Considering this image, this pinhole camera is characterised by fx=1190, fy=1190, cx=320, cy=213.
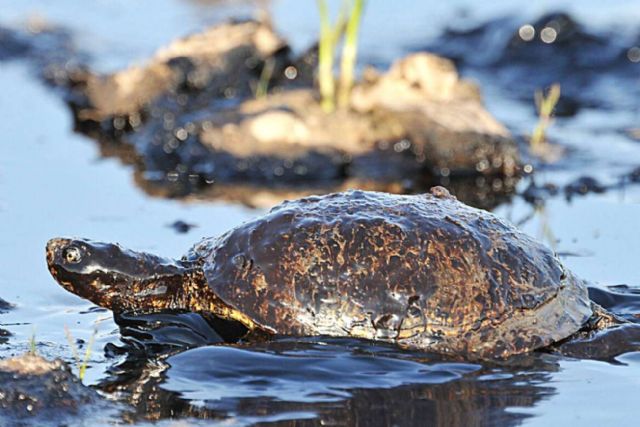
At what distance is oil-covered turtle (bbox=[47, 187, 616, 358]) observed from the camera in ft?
16.1

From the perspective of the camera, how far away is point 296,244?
16.5 ft

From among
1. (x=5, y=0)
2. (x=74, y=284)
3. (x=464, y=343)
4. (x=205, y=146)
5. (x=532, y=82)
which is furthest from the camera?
(x=5, y=0)

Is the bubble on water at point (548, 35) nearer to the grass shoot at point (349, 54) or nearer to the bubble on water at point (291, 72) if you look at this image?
the bubble on water at point (291, 72)

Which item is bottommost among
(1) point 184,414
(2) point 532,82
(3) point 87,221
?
(1) point 184,414

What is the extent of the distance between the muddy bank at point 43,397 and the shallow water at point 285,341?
16cm

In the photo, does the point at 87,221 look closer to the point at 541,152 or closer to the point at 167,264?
the point at 167,264

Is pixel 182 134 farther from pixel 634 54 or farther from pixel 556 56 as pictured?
pixel 634 54

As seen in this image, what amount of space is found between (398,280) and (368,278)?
0.12 metres

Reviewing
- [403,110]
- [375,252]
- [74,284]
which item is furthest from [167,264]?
[403,110]

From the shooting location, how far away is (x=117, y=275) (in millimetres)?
5215

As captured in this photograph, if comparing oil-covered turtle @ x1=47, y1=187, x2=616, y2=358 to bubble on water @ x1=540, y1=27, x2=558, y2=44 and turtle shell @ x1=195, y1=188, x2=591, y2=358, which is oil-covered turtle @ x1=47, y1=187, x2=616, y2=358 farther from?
bubble on water @ x1=540, y1=27, x2=558, y2=44

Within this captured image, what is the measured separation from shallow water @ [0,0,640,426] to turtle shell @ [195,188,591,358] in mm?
119

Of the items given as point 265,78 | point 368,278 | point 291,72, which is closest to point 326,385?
point 368,278

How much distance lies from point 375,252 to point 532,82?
26.0 feet
